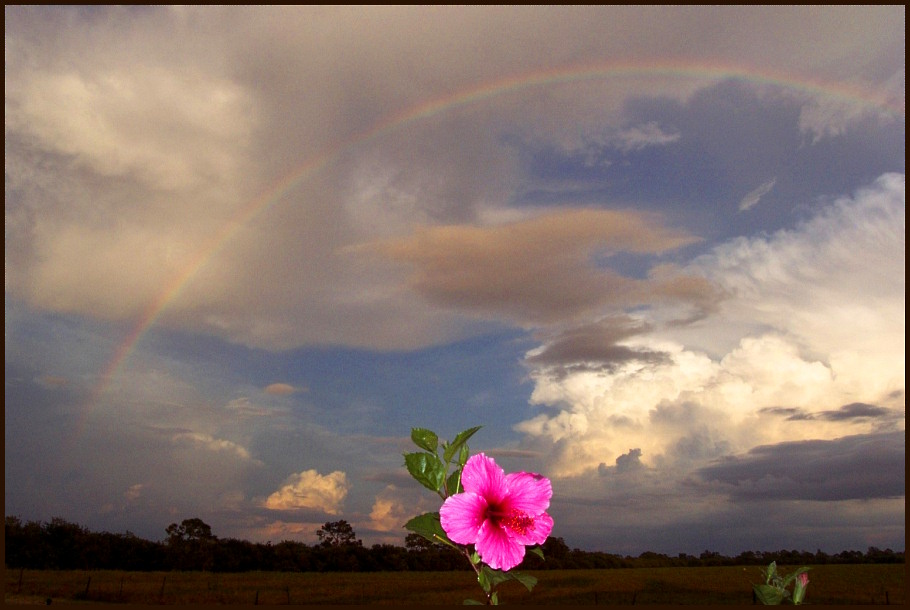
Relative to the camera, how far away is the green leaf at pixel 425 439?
1.42 m

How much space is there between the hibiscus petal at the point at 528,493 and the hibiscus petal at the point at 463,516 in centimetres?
6

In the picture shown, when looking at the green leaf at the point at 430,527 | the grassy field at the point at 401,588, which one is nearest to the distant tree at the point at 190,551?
the grassy field at the point at 401,588

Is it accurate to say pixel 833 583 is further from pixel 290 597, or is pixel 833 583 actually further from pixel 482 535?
pixel 482 535

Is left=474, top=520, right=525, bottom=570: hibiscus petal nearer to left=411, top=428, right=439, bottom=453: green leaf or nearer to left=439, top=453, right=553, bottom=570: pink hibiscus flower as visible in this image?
left=439, top=453, right=553, bottom=570: pink hibiscus flower

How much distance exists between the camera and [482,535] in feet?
4.34

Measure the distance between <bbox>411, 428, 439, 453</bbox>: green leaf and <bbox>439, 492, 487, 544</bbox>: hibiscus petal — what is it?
0.12 m

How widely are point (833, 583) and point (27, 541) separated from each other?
228ft

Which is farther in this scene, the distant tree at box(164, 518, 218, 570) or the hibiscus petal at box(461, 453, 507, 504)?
the distant tree at box(164, 518, 218, 570)

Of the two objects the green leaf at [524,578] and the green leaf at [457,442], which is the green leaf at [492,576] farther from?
the green leaf at [457,442]

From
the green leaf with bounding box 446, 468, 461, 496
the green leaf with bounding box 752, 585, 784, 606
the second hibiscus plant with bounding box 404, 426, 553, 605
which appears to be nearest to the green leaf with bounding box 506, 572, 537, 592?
the second hibiscus plant with bounding box 404, 426, 553, 605

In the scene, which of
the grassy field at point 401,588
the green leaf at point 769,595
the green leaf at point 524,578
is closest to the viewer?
the green leaf at point 524,578

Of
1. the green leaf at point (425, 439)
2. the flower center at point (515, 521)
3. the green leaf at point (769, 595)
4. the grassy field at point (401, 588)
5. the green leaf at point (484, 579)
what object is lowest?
the grassy field at point (401, 588)

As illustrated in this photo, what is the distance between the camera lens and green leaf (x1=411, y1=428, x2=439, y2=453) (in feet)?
4.66

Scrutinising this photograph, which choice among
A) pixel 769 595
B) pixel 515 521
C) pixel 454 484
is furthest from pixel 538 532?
pixel 769 595
